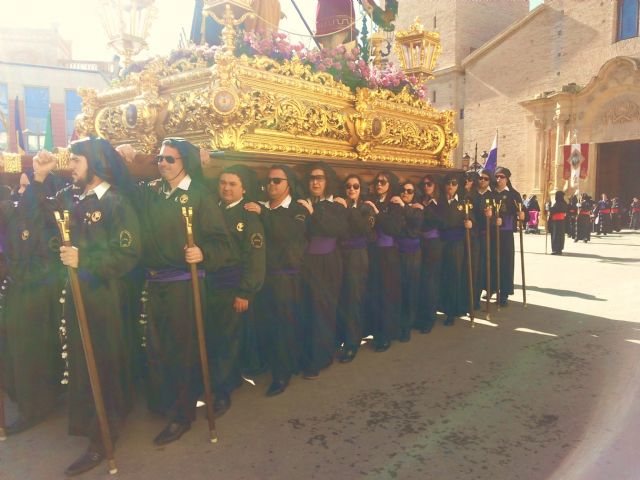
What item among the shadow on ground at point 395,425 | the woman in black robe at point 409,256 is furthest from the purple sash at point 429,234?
the shadow on ground at point 395,425

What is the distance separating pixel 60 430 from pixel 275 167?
2424 mm

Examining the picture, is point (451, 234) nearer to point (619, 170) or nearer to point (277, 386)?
A: point (277, 386)

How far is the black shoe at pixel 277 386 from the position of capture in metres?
3.85

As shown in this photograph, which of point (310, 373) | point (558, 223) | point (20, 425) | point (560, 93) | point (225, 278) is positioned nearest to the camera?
point (20, 425)

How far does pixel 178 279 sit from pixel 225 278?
50 centimetres

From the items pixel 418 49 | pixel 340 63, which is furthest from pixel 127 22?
pixel 418 49

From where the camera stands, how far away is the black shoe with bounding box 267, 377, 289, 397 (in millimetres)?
3854

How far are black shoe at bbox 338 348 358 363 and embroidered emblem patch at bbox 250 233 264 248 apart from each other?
5.25ft

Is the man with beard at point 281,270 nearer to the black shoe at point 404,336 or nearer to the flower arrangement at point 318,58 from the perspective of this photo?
the flower arrangement at point 318,58

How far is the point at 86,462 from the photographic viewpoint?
9.16 ft

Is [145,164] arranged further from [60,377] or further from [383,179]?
[383,179]

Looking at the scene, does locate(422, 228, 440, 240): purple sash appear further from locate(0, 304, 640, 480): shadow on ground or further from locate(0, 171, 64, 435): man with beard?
locate(0, 171, 64, 435): man with beard

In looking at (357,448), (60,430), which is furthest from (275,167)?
(60,430)

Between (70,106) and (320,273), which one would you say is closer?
(320,273)
